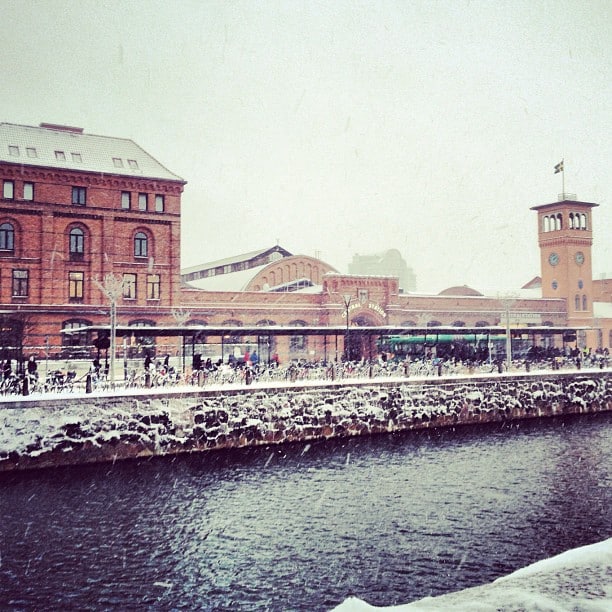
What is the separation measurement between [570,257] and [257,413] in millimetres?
53450

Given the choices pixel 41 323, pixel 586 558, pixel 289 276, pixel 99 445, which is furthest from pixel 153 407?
pixel 289 276

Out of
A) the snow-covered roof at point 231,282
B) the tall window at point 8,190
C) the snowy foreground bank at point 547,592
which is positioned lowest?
the snowy foreground bank at point 547,592

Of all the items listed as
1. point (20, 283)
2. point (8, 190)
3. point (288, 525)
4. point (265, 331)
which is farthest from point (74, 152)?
point (288, 525)

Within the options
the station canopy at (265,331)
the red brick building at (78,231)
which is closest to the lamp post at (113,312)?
the station canopy at (265,331)

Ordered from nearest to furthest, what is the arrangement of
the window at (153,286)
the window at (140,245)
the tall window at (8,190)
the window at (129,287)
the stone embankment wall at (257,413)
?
the stone embankment wall at (257,413) < the tall window at (8,190) < the window at (129,287) < the window at (140,245) < the window at (153,286)

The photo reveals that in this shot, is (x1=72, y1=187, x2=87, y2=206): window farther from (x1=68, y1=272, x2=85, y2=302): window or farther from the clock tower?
the clock tower

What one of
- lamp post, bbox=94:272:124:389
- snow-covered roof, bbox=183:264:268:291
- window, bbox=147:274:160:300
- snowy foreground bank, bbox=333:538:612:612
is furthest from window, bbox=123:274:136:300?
snowy foreground bank, bbox=333:538:612:612

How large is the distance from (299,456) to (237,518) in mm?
7654

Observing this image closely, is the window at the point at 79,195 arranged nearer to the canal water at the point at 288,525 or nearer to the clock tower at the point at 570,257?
the canal water at the point at 288,525

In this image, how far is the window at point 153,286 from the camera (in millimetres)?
45594

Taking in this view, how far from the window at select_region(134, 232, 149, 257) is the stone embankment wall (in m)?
22.5

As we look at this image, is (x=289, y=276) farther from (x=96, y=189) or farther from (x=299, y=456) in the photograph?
(x=299, y=456)

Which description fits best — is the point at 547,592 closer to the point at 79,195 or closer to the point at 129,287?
the point at 129,287

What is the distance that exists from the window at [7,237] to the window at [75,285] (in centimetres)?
404
